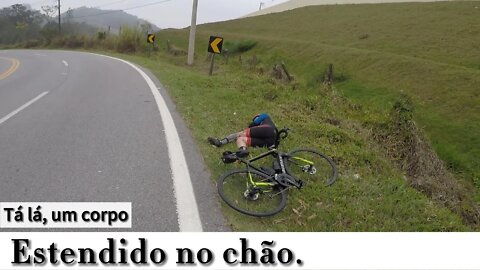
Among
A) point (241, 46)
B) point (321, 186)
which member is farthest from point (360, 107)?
point (241, 46)

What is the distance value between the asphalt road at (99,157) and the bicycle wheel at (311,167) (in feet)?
3.83

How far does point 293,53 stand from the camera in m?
23.0

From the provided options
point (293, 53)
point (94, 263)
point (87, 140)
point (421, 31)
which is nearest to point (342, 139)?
point (87, 140)

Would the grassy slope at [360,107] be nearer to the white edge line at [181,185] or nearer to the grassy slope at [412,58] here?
the grassy slope at [412,58]

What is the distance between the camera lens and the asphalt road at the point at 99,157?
353cm

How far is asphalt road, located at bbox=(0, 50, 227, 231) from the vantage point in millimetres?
3525

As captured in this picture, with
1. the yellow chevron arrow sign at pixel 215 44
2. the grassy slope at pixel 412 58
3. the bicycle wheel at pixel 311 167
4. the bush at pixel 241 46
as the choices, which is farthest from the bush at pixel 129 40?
the bicycle wheel at pixel 311 167

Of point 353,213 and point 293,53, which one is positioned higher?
point 293,53

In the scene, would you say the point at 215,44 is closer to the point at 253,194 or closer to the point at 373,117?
the point at 373,117

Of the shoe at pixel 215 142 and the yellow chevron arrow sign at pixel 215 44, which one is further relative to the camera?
the yellow chevron arrow sign at pixel 215 44

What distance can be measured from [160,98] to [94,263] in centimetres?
655

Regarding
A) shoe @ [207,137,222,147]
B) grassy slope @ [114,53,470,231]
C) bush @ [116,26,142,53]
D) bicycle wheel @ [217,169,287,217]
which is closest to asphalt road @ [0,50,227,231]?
Result: bicycle wheel @ [217,169,287,217]

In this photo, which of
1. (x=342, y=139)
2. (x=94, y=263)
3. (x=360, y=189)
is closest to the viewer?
(x=94, y=263)

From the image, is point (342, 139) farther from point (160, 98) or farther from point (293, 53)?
point (293, 53)
